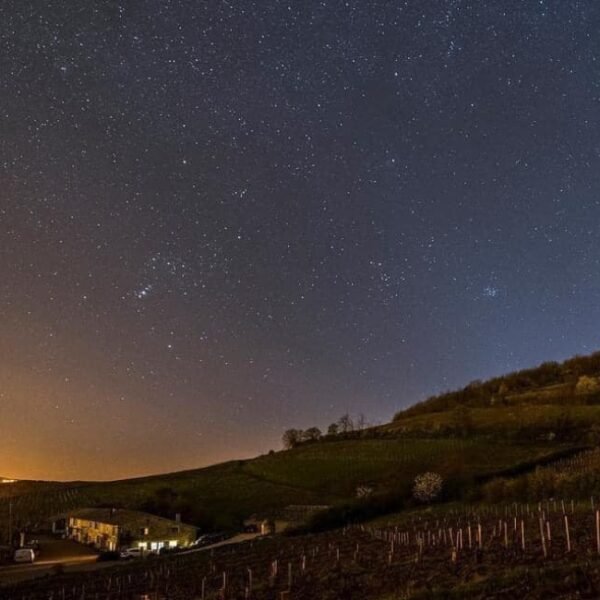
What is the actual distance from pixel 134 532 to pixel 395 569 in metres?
60.2

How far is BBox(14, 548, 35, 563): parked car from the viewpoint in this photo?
71688 mm

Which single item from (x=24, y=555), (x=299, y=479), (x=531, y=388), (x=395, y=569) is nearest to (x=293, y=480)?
(x=299, y=479)

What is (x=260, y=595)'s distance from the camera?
86.6 feet

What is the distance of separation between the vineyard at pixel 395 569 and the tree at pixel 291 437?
97488 mm

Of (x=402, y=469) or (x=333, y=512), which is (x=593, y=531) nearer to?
(x=333, y=512)

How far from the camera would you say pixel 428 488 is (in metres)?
71.9

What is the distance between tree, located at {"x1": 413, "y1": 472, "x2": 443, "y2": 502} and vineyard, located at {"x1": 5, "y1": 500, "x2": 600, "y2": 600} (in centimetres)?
1539

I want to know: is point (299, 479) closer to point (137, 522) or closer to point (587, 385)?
point (137, 522)

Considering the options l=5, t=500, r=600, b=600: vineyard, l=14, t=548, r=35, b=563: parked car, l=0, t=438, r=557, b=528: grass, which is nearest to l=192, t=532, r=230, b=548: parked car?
l=0, t=438, r=557, b=528: grass

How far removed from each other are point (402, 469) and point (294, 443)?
194 feet

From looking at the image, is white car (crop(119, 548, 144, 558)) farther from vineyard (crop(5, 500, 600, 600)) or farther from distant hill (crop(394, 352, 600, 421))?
distant hill (crop(394, 352, 600, 421))

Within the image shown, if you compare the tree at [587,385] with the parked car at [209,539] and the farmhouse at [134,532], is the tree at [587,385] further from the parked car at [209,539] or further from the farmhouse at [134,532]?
the farmhouse at [134,532]

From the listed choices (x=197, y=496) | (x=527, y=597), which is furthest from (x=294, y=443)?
(x=527, y=597)

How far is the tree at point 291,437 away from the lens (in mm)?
152000
